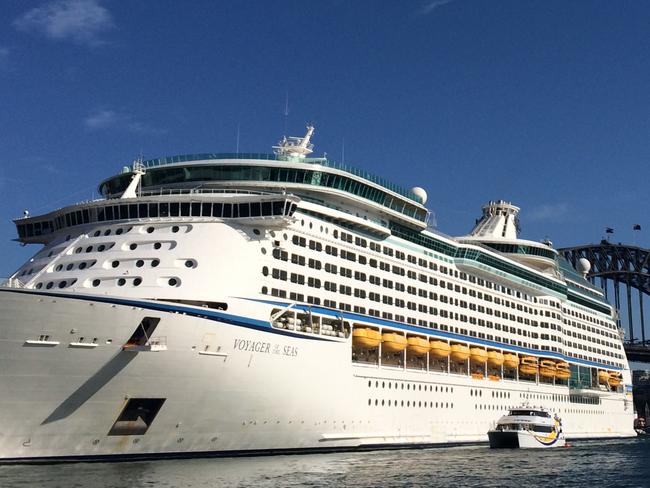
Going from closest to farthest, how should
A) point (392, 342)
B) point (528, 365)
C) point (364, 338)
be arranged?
1. point (364, 338)
2. point (392, 342)
3. point (528, 365)

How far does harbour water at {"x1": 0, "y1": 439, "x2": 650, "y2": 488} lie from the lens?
2247 cm

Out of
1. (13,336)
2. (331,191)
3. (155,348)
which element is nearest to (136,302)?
(155,348)

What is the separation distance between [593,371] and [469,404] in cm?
2365

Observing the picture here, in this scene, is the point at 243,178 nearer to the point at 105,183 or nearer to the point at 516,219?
the point at 105,183

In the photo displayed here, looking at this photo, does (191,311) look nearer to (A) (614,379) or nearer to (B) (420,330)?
(B) (420,330)

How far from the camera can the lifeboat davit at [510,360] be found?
47.0m

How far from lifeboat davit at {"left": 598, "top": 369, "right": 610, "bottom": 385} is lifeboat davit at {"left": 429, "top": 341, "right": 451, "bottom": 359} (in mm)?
28020

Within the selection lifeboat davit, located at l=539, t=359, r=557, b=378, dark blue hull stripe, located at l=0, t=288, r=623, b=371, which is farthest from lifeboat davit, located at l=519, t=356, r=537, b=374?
dark blue hull stripe, located at l=0, t=288, r=623, b=371

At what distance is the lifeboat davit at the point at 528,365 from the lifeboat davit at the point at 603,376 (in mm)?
15604

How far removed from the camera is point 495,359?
45.3 meters

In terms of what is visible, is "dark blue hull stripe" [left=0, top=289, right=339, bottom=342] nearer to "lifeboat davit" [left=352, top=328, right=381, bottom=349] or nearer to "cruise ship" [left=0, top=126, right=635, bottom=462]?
"cruise ship" [left=0, top=126, right=635, bottom=462]

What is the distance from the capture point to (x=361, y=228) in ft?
121

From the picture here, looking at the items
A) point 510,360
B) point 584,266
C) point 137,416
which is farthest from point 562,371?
point 137,416

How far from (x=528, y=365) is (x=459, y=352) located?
9956 mm
